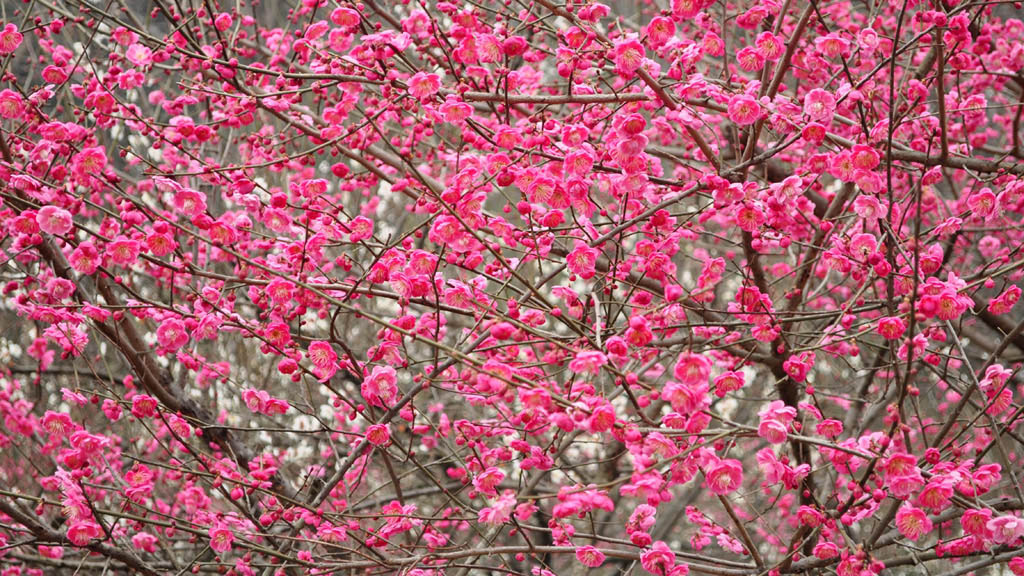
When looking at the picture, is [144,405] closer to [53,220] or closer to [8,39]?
[53,220]

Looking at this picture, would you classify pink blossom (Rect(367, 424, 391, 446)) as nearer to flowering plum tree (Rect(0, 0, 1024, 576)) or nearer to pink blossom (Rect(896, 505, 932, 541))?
flowering plum tree (Rect(0, 0, 1024, 576))

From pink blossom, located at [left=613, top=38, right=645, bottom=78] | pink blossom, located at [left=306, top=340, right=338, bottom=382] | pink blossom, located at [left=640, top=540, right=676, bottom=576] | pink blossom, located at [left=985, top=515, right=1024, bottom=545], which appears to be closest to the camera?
pink blossom, located at [left=985, top=515, right=1024, bottom=545]

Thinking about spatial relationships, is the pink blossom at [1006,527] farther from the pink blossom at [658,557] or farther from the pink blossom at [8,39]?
the pink blossom at [8,39]

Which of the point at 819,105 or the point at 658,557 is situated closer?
the point at 658,557

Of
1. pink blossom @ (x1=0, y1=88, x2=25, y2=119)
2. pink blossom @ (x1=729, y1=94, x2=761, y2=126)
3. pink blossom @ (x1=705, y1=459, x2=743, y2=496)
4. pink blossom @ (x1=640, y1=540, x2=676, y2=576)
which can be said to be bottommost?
pink blossom @ (x1=640, y1=540, x2=676, y2=576)

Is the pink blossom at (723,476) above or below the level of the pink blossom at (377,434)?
above

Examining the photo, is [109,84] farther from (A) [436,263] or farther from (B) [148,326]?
(B) [148,326]

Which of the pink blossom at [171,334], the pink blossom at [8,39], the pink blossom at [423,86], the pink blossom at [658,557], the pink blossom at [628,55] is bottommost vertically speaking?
the pink blossom at [658,557]

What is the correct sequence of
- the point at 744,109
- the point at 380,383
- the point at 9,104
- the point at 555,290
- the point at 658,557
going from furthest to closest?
the point at 9,104
the point at 555,290
the point at 744,109
the point at 380,383
the point at 658,557

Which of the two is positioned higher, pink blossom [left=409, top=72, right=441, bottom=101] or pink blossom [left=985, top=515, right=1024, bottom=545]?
pink blossom [left=409, top=72, right=441, bottom=101]

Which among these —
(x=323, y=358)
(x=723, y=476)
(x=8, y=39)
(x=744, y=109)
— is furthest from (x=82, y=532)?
(x=744, y=109)

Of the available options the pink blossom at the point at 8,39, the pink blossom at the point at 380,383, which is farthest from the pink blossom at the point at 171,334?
the pink blossom at the point at 8,39

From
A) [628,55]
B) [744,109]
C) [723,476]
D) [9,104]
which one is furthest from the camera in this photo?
[9,104]

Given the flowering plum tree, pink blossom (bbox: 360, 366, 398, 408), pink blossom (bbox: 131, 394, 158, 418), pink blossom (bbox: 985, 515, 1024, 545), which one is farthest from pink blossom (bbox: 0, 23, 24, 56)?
pink blossom (bbox: 985, 515, 1024, 545)
